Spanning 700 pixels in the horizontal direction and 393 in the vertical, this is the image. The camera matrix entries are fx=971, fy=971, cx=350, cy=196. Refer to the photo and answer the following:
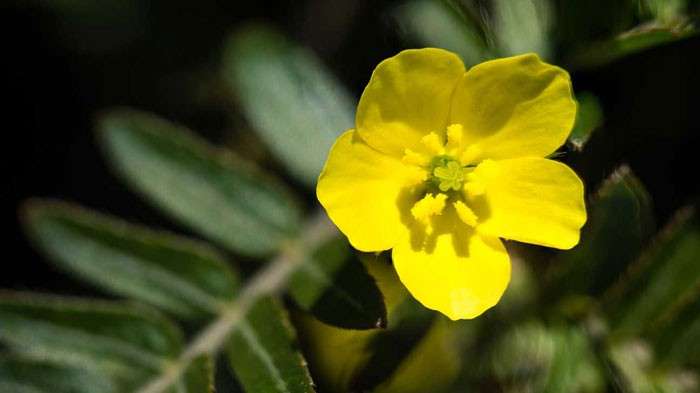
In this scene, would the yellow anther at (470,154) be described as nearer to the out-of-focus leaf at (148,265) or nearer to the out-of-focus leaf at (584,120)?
the out-of-focus leaf at (584,120)

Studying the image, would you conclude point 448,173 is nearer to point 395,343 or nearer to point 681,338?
point 395,343

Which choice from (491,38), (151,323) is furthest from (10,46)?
(491,38)

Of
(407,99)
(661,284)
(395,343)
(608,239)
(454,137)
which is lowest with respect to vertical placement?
(661,284)

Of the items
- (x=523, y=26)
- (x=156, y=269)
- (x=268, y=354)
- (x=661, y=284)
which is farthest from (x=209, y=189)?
(x=661, y=284)

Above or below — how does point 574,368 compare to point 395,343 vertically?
below

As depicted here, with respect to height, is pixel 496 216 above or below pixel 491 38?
below

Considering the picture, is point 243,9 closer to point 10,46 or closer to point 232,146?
point 232,146
